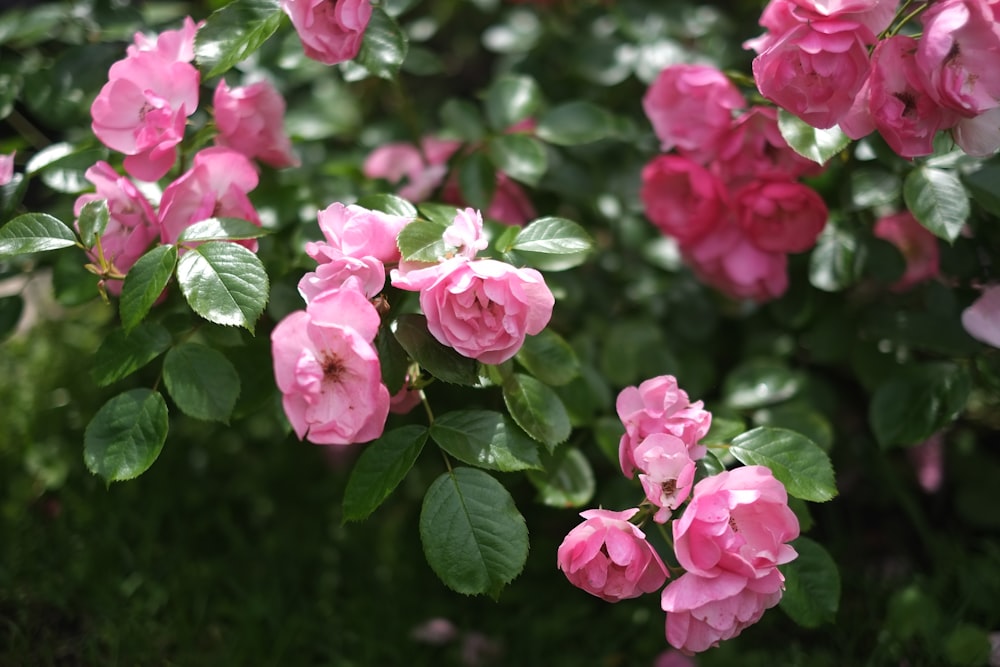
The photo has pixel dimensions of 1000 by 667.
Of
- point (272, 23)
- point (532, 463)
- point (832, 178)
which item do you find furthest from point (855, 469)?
point (272, 23)

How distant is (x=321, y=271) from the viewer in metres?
0.83

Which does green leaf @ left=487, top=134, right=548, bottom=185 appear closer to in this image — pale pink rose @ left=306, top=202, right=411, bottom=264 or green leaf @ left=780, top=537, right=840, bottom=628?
pale pink rose @ left=306, top=202, right=411, bottom=264

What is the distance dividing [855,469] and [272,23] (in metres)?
1.28

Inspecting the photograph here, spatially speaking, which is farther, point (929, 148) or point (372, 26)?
point (372, 26)

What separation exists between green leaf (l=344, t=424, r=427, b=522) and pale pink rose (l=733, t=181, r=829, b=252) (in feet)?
1.83

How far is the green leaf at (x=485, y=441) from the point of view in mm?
869

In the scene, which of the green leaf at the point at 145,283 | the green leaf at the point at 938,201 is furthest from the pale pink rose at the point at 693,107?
the green leaf at the point at 145,283

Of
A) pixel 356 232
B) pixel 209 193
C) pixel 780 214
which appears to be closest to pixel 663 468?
pixel 356 232

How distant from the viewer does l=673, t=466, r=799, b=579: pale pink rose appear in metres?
0.78

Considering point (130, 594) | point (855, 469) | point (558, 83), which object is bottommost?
point (855, 469)

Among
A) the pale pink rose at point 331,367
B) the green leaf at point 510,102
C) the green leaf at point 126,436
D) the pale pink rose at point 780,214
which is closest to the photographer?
the pale pink rose at point 331,367

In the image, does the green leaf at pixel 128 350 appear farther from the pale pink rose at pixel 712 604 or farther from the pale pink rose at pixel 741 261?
the pale pink rose at pixel 741 261

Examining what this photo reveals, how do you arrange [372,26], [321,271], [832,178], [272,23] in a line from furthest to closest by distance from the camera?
[832,178]
[372,26]
[272,23]
[321,271]

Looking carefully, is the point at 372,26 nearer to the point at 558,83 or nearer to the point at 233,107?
the point at 233,107
